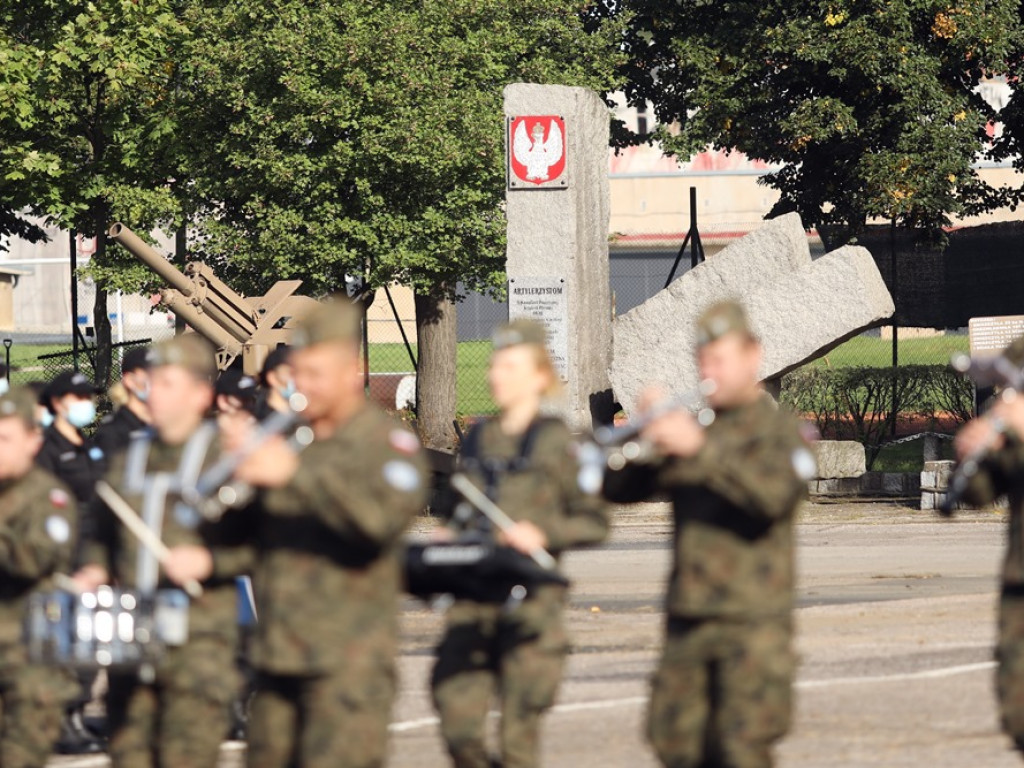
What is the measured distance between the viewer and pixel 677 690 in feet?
20.6

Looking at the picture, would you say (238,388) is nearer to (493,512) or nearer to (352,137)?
(493,512)

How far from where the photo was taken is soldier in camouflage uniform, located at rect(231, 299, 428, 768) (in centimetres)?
572

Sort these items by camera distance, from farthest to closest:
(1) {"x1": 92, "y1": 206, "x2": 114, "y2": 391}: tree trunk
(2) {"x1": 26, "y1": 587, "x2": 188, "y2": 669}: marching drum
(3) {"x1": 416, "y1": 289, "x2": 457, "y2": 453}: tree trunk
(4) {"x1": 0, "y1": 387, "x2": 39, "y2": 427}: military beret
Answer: (3) {"x1": 416, "y1": 289, "x2": 457, "y2": 453}: tree trunk
(1) {"x1": 92, "y1": 206, "x2": 114, "y2": 391}: tree trunk
(4) {"x1": 0, "y1": 387, "x2": 39, "y2": 427}: military beret
(2) {"x1": 26, "y1": 587, "x2": 188, "y2": 669}: marching drum

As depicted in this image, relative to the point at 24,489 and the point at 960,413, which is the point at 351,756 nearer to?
the point at 24,489

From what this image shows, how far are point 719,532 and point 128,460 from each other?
7.00ft

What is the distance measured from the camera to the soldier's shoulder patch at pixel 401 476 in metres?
5.71

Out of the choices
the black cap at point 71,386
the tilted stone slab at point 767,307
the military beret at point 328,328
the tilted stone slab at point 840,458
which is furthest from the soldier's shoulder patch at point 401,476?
the tilted stone slab at point 840,458

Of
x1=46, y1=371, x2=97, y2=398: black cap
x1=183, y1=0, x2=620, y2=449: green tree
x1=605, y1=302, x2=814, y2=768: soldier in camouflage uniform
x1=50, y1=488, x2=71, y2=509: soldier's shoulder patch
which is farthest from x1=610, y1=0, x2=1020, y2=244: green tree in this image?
x1=605, y1=302, x2=814, y2=768: soldier in camouflage uniform

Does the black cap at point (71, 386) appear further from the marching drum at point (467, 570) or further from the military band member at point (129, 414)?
the marching drum at point (467, 570)

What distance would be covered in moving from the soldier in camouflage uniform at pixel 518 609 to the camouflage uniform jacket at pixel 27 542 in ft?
5.08

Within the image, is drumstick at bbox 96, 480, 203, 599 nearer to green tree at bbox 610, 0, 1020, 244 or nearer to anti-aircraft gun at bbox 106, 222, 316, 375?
anti-aircraft gun at bbox 106, 222, 316, 375

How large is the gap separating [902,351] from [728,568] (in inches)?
1489

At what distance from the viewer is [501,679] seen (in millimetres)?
6875

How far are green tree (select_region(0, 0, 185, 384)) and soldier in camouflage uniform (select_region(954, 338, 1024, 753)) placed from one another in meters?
19.0
